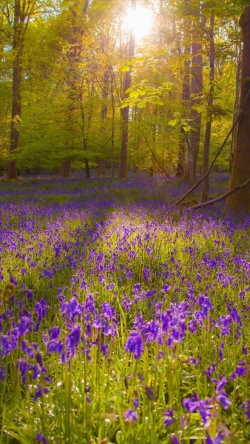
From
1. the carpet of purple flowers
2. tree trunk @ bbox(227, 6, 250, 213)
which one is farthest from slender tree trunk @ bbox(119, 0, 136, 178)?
the carpet of purple flowers

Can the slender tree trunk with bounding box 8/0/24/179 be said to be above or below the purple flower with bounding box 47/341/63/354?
above

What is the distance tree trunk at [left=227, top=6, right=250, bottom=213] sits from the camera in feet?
26.0

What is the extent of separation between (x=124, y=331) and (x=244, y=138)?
6316 mm

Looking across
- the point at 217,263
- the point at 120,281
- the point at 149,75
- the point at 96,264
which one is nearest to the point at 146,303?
the point at 120,281

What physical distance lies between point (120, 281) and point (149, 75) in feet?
50.4

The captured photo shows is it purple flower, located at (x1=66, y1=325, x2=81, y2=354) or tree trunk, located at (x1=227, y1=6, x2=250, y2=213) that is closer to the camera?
purple flower, located at (x1=66, y1=325, x2=81, y2=354)

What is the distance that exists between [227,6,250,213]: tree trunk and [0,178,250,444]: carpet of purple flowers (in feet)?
1.65

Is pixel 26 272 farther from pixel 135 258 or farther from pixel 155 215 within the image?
pixel 155 215

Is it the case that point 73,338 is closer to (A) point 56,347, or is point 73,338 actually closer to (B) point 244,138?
(A) point 56,347

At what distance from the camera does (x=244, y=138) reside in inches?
316

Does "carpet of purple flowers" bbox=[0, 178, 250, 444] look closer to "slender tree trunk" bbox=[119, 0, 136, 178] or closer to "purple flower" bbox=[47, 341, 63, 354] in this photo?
"purple flower" bbox=[47, 341, 63, 354]

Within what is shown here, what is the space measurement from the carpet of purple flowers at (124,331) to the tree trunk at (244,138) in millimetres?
504

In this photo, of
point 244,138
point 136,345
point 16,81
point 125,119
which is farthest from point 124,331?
point 16,81

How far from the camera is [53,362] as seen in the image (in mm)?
2254
